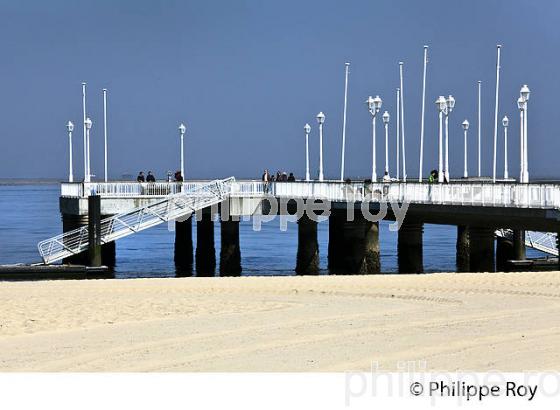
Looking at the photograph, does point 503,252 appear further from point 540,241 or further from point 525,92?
point 525,92

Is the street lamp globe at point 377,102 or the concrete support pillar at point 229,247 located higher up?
the street lamp globe at point 377,102

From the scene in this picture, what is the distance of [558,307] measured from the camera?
17.9 meters

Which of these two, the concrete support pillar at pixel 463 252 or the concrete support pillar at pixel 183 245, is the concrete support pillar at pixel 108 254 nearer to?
the concrete support pillar at pixel 183 245

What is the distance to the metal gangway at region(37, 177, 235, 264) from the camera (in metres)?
41.7

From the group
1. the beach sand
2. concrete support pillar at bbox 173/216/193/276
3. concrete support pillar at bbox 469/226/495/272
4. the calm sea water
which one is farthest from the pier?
the beach sand

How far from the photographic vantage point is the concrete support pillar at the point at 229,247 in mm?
Result: 47350

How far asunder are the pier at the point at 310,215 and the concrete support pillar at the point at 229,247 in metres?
0.04

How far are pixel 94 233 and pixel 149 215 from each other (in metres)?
3.88

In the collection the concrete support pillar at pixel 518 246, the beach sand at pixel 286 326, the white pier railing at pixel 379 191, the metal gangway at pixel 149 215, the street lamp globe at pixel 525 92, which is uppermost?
the street lamp globe at pixel 525 92

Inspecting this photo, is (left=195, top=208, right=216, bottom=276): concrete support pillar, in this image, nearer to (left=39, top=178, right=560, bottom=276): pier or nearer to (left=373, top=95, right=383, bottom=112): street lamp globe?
(left=39, top=178, right=560, bottom=276): pier

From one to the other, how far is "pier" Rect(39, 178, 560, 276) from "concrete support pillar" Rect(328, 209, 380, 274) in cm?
4

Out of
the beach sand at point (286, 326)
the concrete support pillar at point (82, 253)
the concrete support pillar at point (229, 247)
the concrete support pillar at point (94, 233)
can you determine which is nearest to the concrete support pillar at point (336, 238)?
the concrete support pillar at point (229, 247)
